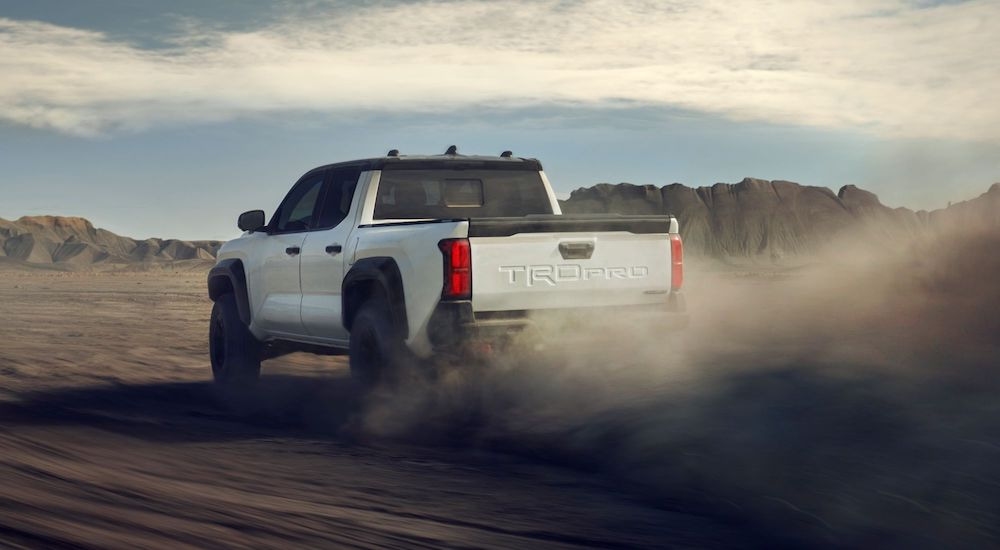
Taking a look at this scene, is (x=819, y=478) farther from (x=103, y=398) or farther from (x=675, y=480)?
(x=103, y=398)

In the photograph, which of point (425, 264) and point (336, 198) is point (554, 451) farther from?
point (336, 198)

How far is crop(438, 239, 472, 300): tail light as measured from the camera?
25.0 ft

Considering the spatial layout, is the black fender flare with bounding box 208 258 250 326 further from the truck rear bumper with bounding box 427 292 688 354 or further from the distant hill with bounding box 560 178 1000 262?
the distant hill with bounding box 560 178 1000 262

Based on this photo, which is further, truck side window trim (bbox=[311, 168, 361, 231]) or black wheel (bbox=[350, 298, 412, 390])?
truck side window trim (bbox=[311, 168, 361, 231])

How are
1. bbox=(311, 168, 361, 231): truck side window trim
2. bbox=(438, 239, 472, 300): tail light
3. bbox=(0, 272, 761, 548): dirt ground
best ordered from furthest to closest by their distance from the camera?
bbox=(311, 168, 361, 231): truck side window trim, bbox=(438, 239, 472, 300): tail light, bbox=(0, 272, 761, 548): dirt ground

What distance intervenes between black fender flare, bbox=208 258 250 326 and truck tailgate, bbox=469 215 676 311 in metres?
3.81

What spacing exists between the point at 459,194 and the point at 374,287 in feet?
5.12

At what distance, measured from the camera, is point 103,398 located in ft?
33.4

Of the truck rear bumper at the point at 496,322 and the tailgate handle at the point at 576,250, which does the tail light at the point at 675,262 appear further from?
the tailgate handle at the point at 576,250

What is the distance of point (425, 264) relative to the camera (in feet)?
25.5

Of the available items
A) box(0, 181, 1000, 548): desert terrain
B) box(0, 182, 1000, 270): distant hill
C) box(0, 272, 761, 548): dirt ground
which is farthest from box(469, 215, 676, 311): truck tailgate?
box(0, 182, 1000, 270): distant hill

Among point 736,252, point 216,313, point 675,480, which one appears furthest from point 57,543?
point 736,252

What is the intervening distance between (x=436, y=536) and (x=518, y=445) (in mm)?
2573

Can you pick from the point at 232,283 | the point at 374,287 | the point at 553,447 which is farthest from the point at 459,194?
the point at 553,447
